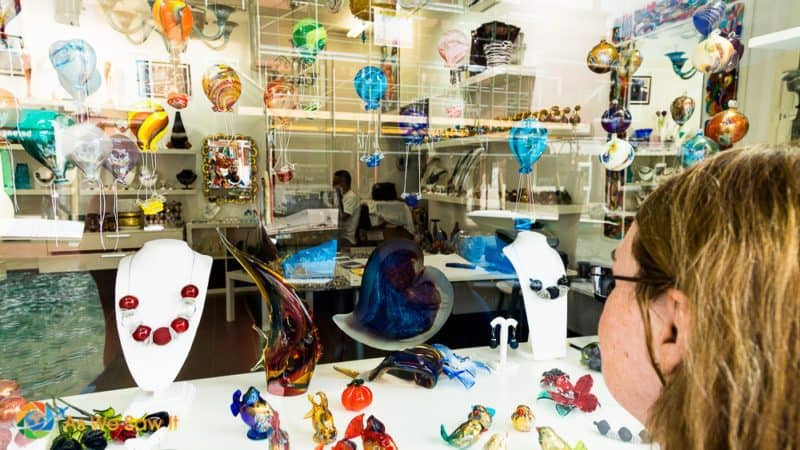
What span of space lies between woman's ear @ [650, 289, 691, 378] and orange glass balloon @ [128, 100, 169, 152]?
1786 mm

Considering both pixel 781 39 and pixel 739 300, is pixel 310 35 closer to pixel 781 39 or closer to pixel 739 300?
pixel 781 39

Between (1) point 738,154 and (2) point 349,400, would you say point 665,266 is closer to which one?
(1) point 738,154

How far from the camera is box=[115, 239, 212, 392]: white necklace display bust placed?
1130 millimetres

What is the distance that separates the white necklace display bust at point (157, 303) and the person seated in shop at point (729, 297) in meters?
1.06

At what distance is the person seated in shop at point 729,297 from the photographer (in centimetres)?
36

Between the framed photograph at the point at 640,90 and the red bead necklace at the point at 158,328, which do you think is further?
the framed photograph at the point at 640,90

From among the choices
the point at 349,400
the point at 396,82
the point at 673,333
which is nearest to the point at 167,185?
the point at 396,82

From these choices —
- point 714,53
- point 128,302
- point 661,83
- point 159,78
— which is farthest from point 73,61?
point 661,83

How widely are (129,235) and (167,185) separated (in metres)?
0.58

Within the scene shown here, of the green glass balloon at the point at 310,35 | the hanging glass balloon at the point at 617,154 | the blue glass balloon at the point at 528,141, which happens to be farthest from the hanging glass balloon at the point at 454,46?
the hanging glass balloon at the point at 617,154

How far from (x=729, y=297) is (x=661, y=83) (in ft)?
7.39

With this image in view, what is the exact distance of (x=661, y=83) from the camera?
7.39 feet

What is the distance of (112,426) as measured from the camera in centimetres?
96

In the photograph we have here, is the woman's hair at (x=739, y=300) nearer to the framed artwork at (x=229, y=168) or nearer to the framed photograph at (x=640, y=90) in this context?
the framed photograph at (x=640, y=90)
